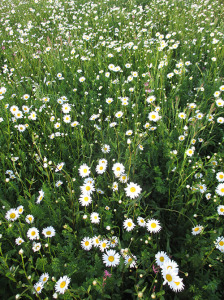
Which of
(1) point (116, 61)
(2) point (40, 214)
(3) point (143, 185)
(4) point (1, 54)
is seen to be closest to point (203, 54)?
(1) point (116, 61)

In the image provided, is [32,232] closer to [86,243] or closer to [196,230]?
[86,243]

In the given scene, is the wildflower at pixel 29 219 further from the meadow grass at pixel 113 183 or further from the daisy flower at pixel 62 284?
the daisy flower at pixel 62 284

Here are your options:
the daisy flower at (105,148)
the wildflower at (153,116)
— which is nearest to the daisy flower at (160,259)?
the daisy flower at (105,148)

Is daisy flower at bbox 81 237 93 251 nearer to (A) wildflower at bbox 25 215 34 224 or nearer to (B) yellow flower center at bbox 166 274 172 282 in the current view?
(A) wildflower at bbox 25 215 34 224

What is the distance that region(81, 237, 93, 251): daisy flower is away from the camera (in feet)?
4.60

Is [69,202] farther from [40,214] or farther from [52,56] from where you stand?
[52,56]

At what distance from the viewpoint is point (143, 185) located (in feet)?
6.05

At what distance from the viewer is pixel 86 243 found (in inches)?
56.2

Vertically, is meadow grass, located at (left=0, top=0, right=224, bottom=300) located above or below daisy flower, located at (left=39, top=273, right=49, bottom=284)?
above

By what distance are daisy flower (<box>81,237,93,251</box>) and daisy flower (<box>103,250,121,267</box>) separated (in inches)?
5.4

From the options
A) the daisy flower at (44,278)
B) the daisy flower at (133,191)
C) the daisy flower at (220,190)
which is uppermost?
the daisy flower at (220,190)

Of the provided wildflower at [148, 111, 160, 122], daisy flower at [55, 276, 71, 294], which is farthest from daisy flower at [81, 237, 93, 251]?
wildflower at [148, 111, 160, 122]

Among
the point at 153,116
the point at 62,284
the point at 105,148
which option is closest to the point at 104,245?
the point at 62,284

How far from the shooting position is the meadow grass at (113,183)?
1295mm
